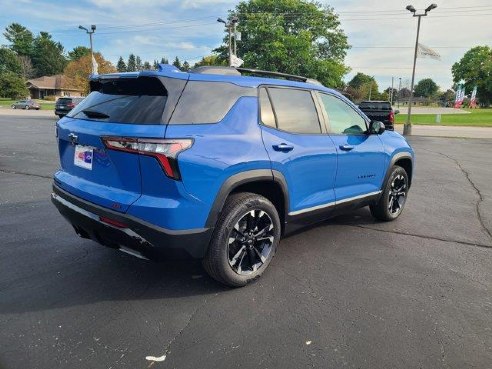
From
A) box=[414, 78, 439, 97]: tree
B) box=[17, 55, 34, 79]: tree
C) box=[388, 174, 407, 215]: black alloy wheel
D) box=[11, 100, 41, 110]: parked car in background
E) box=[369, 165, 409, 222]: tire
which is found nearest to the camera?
box=[369, 165, 409, 222]: tire

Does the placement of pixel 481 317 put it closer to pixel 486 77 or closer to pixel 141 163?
pixel 141 163

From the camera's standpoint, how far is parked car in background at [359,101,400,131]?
18.9 metres

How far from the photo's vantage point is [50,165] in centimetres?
874

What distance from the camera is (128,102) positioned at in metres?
2.96

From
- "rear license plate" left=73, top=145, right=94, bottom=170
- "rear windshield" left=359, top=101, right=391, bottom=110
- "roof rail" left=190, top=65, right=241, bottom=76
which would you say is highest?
"rear windshield" left=359, top=101, right=391, bottom=110

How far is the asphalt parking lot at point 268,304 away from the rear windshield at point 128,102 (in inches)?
54.6

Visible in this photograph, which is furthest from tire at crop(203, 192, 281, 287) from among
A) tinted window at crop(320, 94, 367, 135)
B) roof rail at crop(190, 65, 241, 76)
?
tinted window at crop(320, 94, 367, 135)

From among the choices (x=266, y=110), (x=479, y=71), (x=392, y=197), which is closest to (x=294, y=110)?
(x=266, y=110)

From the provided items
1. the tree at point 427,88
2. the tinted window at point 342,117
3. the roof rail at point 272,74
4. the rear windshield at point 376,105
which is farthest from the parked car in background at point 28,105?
the tree at point 427,88

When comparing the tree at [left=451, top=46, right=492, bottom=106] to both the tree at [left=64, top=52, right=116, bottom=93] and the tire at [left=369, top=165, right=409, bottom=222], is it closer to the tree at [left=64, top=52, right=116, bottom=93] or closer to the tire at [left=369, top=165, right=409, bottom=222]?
the tree at [left=64, top=52, right=116, bottom=93]

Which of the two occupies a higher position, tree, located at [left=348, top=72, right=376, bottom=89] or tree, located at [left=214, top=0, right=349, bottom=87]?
tree, located at [left=348, top=72, right=376, bottom=89]

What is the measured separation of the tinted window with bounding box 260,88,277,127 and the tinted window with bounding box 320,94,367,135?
0.87 meters

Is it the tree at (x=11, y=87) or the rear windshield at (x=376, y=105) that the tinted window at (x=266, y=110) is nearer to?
the rear windshield at (x=376, y=105)

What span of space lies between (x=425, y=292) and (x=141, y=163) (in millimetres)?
2522
